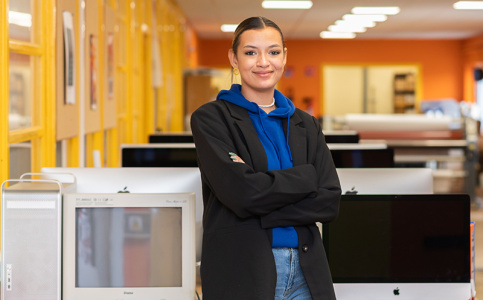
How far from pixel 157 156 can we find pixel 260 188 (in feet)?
6.14

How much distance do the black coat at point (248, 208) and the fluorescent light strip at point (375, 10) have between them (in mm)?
8386

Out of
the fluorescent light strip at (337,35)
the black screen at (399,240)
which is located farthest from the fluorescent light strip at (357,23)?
the black screen at (399,240)

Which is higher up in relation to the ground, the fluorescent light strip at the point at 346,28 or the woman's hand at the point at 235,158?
the fluorescent light strip at the point at 346,28

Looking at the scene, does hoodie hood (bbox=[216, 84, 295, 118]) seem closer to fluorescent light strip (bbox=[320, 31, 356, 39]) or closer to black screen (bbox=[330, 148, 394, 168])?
black screen (bbox=[330, 148, 394, 168])

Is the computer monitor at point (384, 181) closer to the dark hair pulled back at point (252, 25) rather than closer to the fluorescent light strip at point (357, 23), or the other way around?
the dark hair pulled back at point (252, 25)

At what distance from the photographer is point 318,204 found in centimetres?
180

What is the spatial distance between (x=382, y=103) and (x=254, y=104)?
52.6ft

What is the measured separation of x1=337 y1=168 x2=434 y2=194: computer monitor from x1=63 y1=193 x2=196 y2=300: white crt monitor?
0.83 meters

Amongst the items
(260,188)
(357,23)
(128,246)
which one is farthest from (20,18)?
(357,23)

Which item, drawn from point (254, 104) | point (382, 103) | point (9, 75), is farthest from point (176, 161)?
point (382, 103)

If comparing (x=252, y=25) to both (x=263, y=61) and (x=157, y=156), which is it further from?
(x=157, y=156)

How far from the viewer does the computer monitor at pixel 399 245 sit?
238 centimetres

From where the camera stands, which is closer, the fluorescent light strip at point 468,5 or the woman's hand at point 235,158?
the woman's hand at point 235,158

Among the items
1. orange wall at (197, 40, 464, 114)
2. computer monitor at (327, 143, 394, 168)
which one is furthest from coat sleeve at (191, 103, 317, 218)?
orange wall at (197, 40, 464, 114)
